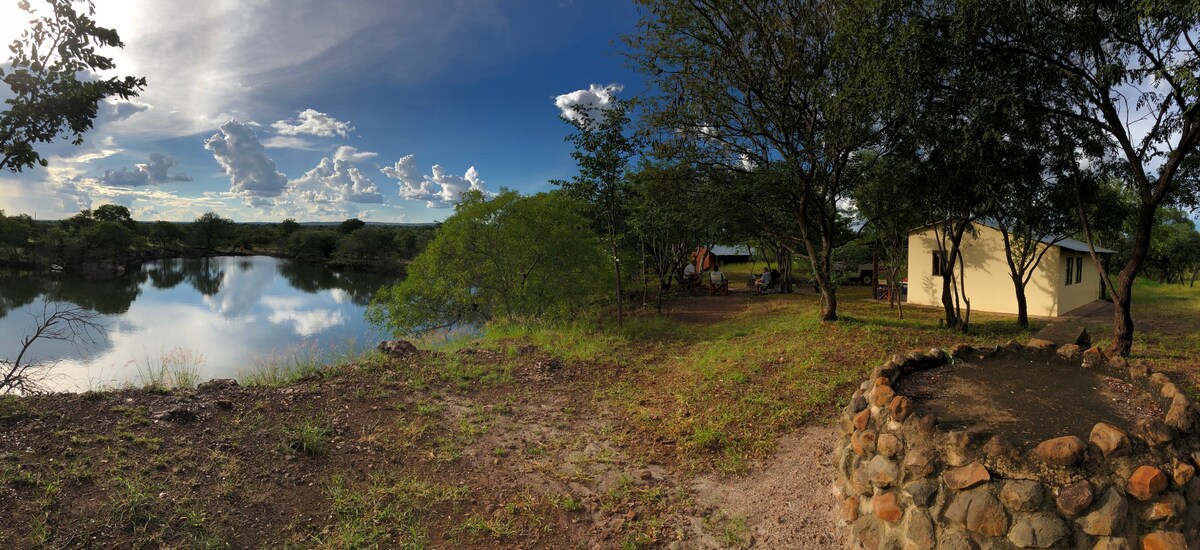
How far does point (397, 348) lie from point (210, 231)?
93.3 meters

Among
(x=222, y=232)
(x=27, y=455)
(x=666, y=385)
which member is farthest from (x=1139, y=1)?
(x=222, y=232)

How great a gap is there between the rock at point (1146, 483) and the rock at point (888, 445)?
1138 mm

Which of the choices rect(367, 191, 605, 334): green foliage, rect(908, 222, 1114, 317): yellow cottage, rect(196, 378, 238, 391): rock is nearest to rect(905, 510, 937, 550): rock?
rect(196, 378, 238, 391): rock

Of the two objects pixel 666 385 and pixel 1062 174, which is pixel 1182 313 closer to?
pixel 1062 174

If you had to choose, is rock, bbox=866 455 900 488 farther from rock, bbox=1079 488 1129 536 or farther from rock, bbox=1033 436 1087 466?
rock, bbox=1079 488 1129 536

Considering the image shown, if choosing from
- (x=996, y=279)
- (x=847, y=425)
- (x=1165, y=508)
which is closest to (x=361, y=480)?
(x=847, y=425)

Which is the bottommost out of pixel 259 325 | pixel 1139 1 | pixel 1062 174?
pixel 259 325

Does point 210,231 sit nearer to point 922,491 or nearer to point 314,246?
point 314,246

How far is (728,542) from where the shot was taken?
3.60m

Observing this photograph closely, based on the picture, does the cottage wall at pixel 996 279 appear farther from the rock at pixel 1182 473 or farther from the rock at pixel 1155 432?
the rock at pixel 1182 473

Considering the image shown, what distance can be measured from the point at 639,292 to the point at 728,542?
70.8 feet

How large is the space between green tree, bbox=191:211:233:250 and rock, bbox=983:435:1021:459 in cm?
9931

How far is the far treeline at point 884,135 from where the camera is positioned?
22.1 ft

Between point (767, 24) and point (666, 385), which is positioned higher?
point (767, 24)
